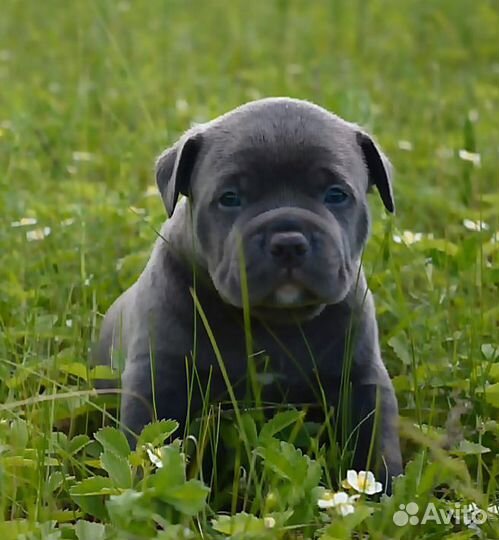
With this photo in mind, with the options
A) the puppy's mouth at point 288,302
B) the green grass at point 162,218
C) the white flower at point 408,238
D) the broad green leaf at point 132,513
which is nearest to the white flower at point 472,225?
the green grass at point 162,218

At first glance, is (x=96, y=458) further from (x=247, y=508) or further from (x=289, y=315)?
(x=289, y=315)

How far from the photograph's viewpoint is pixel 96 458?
131 inches

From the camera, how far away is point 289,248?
3.22 meters

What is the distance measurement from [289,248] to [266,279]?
0.34 feet

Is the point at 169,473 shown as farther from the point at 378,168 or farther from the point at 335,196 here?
the point at 378,168

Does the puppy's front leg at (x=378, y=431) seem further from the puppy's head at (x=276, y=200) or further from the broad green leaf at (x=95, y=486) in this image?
the broad green leaf at (x=95, y=486)

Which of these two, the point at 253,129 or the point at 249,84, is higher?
the point at 253,129

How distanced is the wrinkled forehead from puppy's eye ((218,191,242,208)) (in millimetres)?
54

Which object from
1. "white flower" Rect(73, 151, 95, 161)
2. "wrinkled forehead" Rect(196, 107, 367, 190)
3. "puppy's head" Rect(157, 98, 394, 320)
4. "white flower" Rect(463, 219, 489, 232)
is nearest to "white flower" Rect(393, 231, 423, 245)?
"white flower" Rect(463, 219, 489, 232)

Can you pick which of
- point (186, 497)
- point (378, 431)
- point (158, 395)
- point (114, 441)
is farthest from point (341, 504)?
point (158, 395)

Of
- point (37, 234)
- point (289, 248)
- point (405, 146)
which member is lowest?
point (405, 146)

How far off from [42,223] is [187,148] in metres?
1.42

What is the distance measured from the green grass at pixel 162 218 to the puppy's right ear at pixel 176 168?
0.55 metres

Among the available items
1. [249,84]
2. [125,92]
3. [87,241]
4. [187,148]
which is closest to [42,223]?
[87,241]
